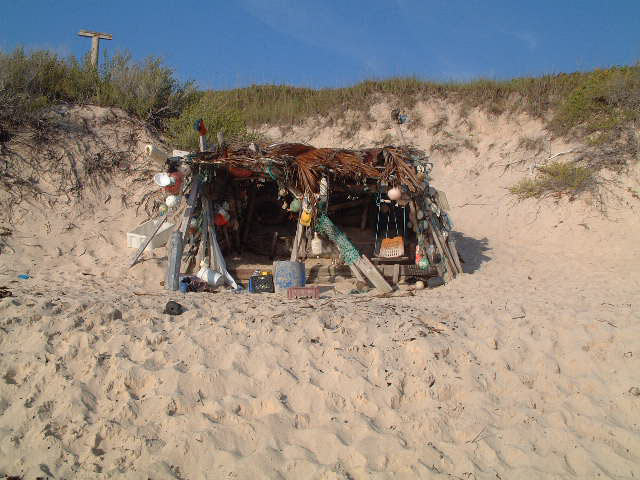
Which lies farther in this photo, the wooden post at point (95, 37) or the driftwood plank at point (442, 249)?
the wooden post at point (95, 37)

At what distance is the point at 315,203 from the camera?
7.41 m

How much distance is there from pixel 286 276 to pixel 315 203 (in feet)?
3.78

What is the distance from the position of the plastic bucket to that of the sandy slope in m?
0.39

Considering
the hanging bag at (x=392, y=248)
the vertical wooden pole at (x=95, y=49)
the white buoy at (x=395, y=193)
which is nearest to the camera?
the white buoy at (x=395, y=193)

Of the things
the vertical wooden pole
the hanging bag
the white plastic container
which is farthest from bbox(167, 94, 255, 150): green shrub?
the hanging bag

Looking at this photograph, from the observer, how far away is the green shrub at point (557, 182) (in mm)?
11469

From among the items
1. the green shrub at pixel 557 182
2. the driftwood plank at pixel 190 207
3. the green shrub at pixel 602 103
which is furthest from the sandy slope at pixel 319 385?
the green shrub at pixel 602 103

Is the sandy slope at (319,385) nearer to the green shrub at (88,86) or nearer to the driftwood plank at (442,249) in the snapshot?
the driftwood plank at (442,249)

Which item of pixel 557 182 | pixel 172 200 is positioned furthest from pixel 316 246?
pixel 557 182

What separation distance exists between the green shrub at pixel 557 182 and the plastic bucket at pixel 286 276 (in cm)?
726

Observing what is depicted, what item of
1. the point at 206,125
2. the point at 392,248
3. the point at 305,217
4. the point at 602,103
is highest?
the point at 602,103

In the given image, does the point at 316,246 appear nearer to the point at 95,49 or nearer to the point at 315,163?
the point at 315,163

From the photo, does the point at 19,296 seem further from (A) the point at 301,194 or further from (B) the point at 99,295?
(A) the point at 301,194

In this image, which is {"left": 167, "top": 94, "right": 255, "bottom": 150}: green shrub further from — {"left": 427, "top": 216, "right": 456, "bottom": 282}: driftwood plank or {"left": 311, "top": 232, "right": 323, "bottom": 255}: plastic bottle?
{"left": 427, "top": 216, "right": 456, "bottom": 282}: driftwood plank
